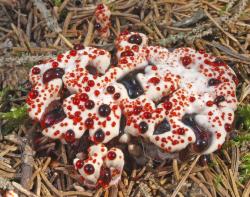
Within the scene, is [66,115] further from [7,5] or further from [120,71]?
[7,5]

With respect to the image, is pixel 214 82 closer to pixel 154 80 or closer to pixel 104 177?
pixel 154 80

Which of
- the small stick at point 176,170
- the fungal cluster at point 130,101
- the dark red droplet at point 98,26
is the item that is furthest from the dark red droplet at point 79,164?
the dark red droplet at point 98,26

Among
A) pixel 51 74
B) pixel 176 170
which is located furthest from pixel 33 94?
pixel 176 170

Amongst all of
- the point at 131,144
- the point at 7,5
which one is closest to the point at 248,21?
the point at 131,144

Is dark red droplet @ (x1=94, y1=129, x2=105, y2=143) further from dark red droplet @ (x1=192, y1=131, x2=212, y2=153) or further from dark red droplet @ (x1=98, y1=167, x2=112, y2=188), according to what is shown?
dark red droplet @ (x1=192, y1=131, x2=212, y2=153)

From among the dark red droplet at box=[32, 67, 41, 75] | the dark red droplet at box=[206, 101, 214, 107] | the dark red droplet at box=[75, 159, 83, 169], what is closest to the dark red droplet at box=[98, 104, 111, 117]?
the dark red droplet at box=[75, 159, 83, 169]

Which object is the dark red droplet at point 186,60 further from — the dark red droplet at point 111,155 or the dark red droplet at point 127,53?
the dark red droplet at point 111,155

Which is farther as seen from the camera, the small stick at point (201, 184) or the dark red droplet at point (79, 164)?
the small stick at point (201, 184)
